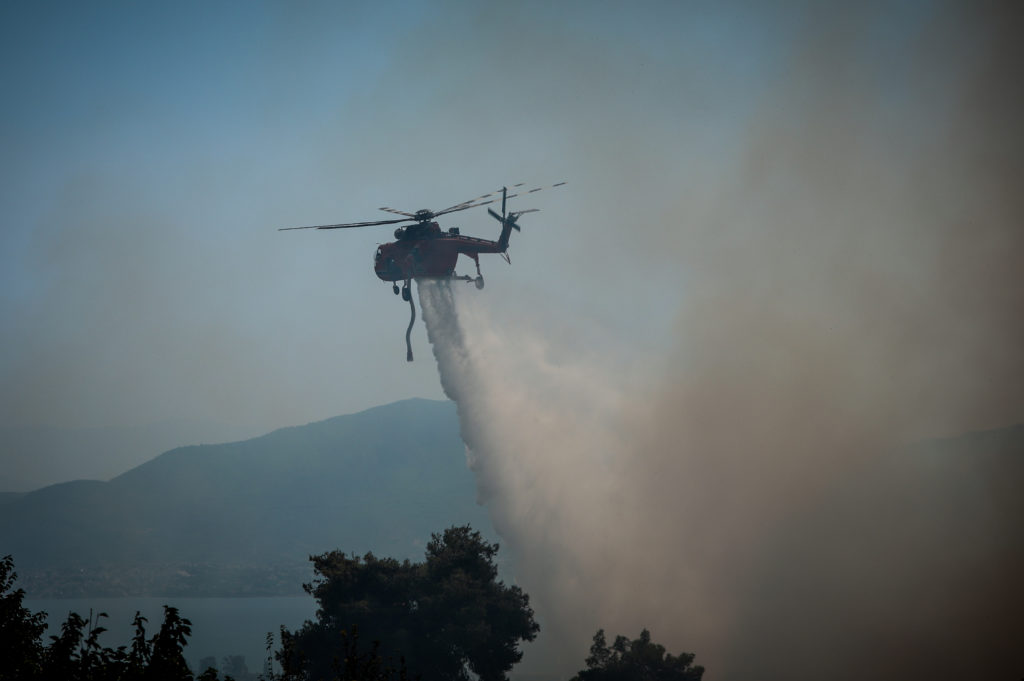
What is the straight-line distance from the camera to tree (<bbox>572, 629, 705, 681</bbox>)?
60.8m

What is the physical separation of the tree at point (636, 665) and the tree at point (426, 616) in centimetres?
649

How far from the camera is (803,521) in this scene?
126438 millimetres

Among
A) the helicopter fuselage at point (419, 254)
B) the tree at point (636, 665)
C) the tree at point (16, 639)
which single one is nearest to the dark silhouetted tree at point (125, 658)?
the tree at point (16, 639)

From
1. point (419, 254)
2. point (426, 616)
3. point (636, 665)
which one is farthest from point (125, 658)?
point (419, 254)

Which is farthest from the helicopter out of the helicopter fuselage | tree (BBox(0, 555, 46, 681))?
tree (BBox(0, 555, 46, 681))

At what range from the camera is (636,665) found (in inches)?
2411

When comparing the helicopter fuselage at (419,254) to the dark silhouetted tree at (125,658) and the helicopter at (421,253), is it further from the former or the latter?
the dark silhouetted tree at (125,658)

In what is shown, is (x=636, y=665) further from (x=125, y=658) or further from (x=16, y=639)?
(x=125, y=658)

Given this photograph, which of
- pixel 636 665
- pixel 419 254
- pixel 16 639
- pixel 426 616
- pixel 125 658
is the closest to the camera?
pixel 125 658

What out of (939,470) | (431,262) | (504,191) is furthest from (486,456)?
(939,470)

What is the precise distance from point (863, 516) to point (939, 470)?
36.7m

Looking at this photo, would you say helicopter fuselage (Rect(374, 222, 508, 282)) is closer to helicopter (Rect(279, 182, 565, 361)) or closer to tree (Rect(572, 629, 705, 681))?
helicopter (Rect(279, 182, 565, 361))

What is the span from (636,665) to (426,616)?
17.2m

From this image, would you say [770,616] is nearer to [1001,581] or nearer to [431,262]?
[1001,581]
